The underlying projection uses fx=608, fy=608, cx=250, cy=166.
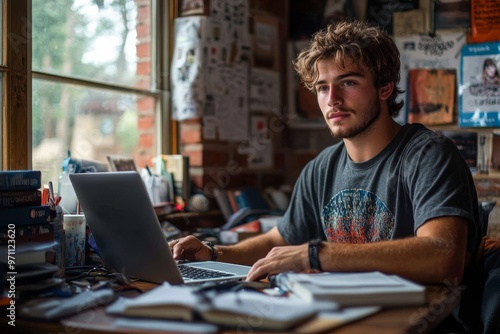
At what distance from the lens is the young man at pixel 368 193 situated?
1374mm

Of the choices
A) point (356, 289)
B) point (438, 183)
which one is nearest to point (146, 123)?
point (438, 183)

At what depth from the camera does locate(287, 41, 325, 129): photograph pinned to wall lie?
10.5ft

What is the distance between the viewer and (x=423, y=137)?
1.72 m

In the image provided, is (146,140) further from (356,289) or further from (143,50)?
(356,289)

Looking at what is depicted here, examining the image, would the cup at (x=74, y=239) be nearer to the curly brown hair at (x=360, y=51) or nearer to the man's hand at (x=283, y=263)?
the man's hand at (x=283, y=263)

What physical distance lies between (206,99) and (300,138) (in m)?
0.74

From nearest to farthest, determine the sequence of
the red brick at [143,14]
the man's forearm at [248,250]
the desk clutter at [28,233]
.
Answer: the desk clutter at [28,233] < the man's forearm at [248,250] < the red brick at [143,14]

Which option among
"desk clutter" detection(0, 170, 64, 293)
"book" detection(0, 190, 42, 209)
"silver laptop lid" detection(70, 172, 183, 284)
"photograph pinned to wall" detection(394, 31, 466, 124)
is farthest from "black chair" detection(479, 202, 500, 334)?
"photograph pinned to wall" detection(394, 31, 466, 124)

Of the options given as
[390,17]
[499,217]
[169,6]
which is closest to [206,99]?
[169,6]

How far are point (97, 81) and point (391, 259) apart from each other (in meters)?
1.47

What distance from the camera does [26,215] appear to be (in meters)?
1.48

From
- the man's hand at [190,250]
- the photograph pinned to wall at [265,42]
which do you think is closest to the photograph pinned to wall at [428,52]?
the photograph pinned to wall at [265,42]

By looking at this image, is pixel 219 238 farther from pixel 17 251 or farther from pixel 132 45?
pixel 17 251

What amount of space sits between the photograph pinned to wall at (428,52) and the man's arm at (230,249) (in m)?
1.24
